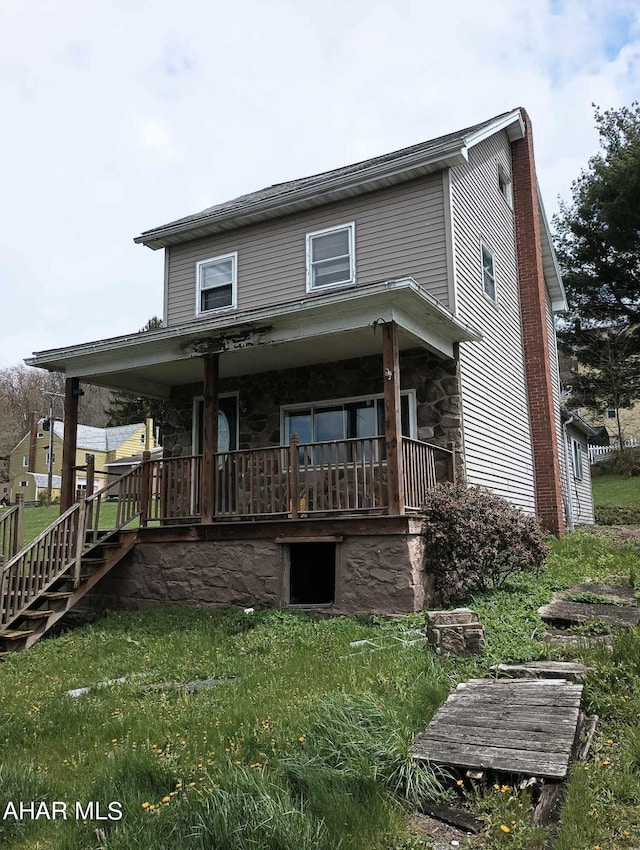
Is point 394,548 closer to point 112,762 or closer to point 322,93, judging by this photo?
point 112,762

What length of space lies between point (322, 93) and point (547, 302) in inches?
386

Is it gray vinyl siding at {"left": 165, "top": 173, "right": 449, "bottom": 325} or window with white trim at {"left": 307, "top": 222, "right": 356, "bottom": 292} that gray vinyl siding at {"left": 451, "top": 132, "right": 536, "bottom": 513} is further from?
window with white trim at {"left": 307, "top": 222, "right": 356, "bottom": 292}

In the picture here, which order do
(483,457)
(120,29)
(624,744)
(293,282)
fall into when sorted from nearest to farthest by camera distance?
(624,744), (120,29), (483,457), (293,282)

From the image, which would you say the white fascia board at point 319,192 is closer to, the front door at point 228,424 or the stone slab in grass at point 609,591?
the front door at point 228,424

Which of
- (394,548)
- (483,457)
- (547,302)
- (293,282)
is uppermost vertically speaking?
(547,302)

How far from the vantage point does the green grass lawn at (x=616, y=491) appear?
23.4 meters

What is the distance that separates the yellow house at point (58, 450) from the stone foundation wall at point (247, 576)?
3564cm

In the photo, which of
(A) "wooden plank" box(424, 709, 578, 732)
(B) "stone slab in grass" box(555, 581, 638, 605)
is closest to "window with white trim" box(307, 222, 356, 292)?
(B) "stone slab in grass" box(555, 581, 638, 605)

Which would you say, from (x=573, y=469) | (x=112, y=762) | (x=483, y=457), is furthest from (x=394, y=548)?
(x=573, y=469)

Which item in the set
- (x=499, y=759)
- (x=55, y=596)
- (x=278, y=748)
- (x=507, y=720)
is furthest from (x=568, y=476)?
(x=278, y=748)

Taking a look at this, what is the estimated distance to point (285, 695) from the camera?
→ 16.8ft

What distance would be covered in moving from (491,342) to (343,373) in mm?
3143

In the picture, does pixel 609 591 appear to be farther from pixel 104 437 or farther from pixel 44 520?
pixel 104 437

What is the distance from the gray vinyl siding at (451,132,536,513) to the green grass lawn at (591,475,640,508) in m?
10.5
